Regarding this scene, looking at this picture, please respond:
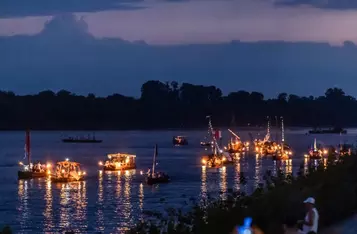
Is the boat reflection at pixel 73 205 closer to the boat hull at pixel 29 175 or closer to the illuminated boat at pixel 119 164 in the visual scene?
the boat hull at pixel 29 175

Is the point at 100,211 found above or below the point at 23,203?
above

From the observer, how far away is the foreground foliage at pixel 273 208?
1675cm

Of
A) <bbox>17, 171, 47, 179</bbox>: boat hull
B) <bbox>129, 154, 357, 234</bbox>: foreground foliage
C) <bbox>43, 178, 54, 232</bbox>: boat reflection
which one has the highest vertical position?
<bbox>129, 154, 357, 234</bbox>: foreground foliage

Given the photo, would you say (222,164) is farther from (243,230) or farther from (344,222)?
(243,230)

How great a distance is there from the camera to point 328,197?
20438 mm

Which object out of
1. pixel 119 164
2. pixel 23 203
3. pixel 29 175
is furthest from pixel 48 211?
pixel 119 164

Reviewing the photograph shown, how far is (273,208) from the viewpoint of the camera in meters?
18.2

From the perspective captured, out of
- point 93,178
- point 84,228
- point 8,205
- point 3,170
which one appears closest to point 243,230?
point 84,228

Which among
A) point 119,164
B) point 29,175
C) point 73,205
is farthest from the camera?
point 119,164

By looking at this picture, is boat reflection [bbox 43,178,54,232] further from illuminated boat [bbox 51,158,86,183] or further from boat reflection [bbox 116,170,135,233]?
boat reflection [bbox 116,170,135,233]

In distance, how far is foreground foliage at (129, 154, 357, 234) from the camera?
55.0ft

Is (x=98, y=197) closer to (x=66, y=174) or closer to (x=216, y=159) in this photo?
(x=66, y=174)

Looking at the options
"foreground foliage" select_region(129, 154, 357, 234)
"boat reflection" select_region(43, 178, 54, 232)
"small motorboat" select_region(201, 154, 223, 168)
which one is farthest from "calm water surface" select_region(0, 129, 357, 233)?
"foreground foliage" select_region(129, 154, 357, 234)

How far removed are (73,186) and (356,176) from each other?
63.6m
